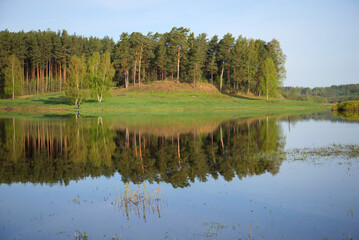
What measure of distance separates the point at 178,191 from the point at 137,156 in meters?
7.93

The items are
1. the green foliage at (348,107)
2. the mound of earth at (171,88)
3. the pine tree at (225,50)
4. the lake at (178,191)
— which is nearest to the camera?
the lake at (178,191)

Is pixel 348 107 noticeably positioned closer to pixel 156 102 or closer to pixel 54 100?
pixel 156 102

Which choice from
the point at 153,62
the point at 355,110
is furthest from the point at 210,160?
the point at 153,62

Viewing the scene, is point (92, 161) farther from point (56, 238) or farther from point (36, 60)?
point (36, 60)

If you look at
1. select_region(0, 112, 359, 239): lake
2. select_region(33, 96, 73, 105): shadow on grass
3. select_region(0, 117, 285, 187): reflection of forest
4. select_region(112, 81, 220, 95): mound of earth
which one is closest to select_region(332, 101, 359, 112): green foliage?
select_region(112, 81, 220, 95): mound of earth

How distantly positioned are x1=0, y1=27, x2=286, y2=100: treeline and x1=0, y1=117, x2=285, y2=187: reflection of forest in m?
71.9

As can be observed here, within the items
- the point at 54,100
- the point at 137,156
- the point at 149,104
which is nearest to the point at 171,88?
the point at 149,104

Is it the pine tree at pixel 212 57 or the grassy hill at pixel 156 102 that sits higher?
the pine tree at pixel 212 57

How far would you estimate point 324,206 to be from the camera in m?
11.8

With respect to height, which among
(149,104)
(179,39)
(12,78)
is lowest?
(149,104)

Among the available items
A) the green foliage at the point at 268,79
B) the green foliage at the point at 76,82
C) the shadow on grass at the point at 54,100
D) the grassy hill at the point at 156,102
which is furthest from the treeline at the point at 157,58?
the green foliage at the point at 76,82

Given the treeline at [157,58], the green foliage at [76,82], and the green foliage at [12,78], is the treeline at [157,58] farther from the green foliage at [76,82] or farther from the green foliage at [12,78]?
the green foliage at [76,82]

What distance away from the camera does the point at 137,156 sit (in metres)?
21.0

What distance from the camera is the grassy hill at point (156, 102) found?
7512 cm
